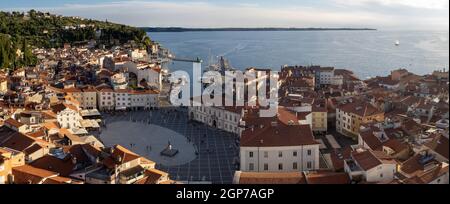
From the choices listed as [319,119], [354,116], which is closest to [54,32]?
[319,119]

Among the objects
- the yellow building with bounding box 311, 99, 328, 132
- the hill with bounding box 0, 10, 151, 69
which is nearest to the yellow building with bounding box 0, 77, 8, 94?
the yellow building with bounding box 311, 99, 328, 132

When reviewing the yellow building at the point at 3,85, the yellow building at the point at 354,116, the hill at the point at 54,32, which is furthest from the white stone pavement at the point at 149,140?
the hill at the point at 54,32

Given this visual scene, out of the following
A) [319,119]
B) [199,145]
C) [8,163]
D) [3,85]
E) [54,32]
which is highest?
[54,32]

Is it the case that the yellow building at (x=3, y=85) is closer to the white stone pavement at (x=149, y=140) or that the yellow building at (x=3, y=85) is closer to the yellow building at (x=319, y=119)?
the white stone pavement at (x=149, y=140)

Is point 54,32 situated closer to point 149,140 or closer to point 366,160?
point 149,140

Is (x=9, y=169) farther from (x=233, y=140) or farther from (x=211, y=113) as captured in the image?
(x=211, y=113)
